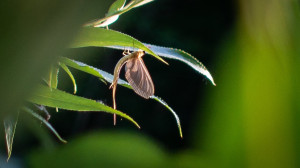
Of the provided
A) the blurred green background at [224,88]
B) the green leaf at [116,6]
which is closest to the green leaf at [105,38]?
the green leaf at [116,6]

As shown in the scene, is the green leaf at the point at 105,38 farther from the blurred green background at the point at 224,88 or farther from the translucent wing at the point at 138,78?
the blurred green background at the point at 224,88

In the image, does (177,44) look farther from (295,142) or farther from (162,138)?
(295,142)

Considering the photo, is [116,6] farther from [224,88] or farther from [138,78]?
[224,88]

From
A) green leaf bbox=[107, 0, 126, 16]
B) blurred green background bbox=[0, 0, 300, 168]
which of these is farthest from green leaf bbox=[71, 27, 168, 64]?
blurred green background bbox=[0, 0, 300, 168]

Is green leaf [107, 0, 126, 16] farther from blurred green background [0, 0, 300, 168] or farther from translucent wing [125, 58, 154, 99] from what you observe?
blurred green background [0, 0, 300, 168]

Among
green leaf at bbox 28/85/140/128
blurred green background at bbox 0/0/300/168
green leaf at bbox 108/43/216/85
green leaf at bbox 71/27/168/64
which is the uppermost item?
green leaf at bbox 108/43/216/85

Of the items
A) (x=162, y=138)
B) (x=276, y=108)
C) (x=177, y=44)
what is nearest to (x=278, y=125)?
(x=276, y=108)

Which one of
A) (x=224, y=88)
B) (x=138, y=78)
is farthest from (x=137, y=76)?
(x=224, y=88)

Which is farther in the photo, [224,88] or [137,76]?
[137,76]
